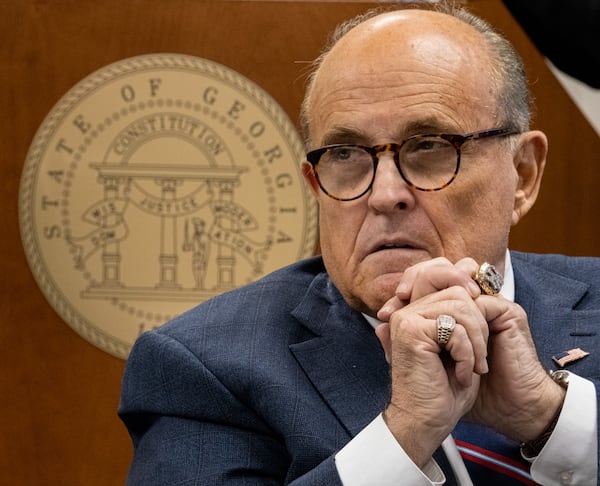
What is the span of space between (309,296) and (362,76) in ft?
1.46

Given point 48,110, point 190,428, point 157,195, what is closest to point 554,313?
point 190,428

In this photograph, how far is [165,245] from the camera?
127 inches

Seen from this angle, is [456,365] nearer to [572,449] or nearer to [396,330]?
[396,330]

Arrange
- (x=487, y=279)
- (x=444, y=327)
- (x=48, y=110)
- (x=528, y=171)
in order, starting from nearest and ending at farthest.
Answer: (x=444, y=327) < (x=487, y=279) < (x=528, y=171) < (x=48, y=110)

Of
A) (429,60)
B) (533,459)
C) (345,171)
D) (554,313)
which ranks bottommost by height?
(533,459)

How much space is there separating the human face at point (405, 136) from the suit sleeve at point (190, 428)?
31 cm

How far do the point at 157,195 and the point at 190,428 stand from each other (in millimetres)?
1030

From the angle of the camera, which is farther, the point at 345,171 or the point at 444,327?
the point at 345,171

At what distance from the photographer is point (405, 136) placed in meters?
2.32

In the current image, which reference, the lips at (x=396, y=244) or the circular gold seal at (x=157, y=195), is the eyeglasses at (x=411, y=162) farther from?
the circular gold seal at (x=157, y=195)

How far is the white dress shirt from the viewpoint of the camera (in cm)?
203

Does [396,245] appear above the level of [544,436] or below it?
above

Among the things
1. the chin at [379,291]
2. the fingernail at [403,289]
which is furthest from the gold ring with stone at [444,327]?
the chin at [379,291]

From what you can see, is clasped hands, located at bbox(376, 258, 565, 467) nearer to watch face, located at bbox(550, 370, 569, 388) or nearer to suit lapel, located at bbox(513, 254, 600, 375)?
watch face, located at bbox(550, 370, 569, 388)
